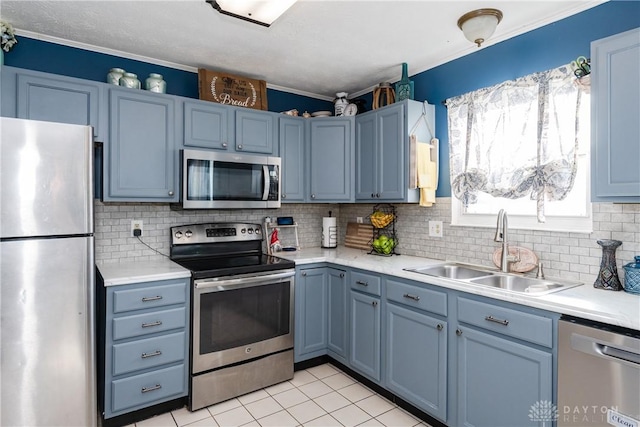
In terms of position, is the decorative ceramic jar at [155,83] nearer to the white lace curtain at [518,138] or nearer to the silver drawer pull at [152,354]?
the silver drawer pull at [152,354]

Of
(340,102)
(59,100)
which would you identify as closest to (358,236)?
(340,102)

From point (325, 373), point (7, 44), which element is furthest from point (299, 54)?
point (325, 373)

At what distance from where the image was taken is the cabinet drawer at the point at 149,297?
84.8 inches

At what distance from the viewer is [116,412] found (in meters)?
2.16

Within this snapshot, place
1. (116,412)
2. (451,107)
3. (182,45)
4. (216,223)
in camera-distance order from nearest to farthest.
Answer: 1. (116,412)
2. (182,45)
3. (451,107)
4. (216,223)

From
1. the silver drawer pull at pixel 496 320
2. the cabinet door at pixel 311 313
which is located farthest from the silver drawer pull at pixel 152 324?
the silver drawer pull at pixel 496 320

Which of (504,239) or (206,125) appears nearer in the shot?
(504,239)

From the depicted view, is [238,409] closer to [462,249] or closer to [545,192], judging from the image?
[462,249]

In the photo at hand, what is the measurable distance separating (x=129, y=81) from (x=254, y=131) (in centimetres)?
93

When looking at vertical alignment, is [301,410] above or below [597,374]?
below

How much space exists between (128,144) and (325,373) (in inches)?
88.1

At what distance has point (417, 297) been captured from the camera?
88.0 inches

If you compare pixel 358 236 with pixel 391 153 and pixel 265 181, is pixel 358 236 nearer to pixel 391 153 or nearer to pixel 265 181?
pixel 391 153

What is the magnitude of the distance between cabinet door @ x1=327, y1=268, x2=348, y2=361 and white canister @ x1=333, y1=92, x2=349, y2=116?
145 cm
